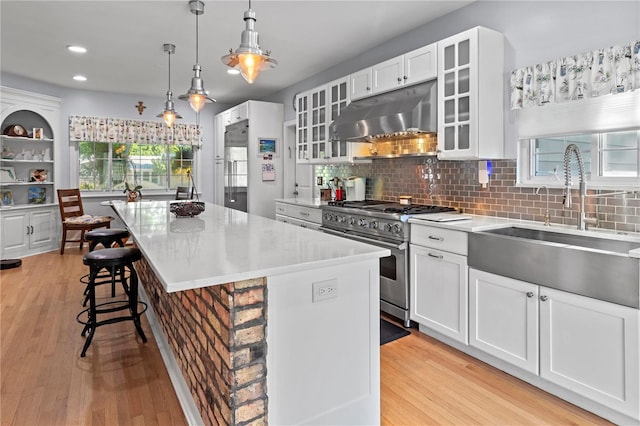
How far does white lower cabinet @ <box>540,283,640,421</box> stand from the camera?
1832mm

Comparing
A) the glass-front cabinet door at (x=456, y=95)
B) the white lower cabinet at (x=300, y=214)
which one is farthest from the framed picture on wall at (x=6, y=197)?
the glass-front cabinet door at (x=456, y=95)

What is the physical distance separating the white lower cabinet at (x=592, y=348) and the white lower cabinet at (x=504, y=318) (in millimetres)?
62

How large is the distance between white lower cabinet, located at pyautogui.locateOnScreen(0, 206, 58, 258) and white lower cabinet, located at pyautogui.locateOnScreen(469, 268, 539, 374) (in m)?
6.23

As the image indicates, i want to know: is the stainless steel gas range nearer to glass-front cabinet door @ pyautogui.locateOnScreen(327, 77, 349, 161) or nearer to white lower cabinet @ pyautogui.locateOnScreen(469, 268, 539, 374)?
white lower cabinet @ pyautogui.locateOnScreen(469, 268, 539, 374)

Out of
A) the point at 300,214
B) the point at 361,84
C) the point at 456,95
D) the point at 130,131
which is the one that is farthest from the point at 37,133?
the point at 456,95

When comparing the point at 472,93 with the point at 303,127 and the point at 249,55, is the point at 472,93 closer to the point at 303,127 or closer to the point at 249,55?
the point at 249,55

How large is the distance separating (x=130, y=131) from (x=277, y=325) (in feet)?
21.3

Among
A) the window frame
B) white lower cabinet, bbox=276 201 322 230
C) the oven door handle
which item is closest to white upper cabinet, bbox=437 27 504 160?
the oven door handle

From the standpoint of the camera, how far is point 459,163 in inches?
134

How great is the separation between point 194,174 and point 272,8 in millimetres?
4847

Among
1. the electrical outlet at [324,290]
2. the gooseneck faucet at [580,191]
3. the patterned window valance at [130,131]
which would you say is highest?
the patterned window valance at [130,131]

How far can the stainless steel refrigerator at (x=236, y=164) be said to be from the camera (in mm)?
6168

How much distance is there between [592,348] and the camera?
6.45 ft

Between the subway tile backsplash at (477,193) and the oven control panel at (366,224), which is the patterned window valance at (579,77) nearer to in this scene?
the subway tile backsplash at (477,193)
